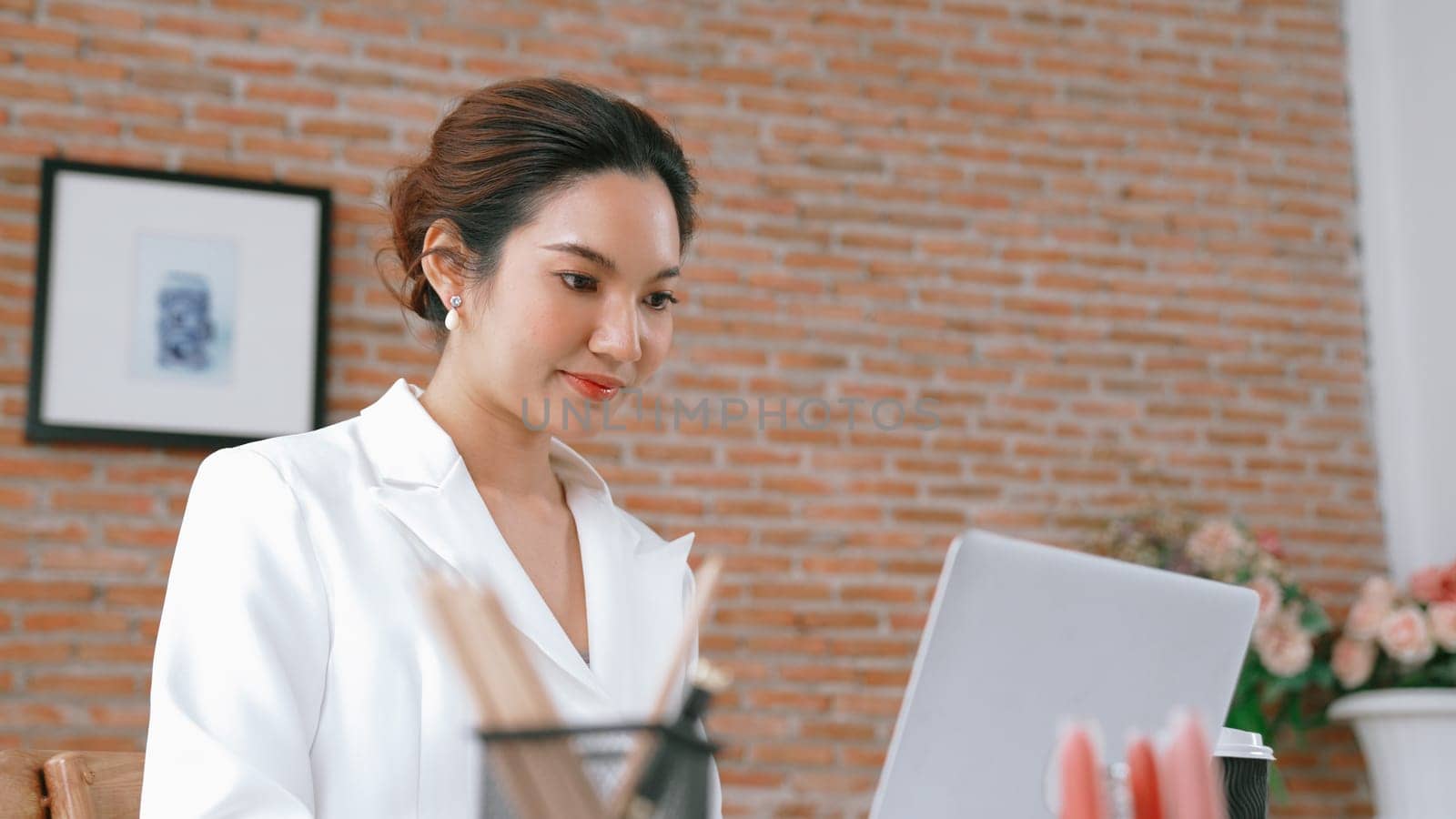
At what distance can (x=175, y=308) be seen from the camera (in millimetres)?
3498

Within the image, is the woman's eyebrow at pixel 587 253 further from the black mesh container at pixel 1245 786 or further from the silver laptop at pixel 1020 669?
the black mesh container at pixel 1245 786

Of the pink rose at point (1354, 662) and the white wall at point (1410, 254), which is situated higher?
the white wall at point (1410, 254)

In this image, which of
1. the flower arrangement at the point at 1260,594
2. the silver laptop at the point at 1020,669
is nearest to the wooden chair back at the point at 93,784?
the silver laptop at the point at 1020,669

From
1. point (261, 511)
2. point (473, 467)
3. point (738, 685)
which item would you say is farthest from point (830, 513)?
point (261, 511)

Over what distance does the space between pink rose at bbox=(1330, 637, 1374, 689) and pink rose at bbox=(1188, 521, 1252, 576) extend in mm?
367

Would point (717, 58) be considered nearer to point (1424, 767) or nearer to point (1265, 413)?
point (1265, 413)

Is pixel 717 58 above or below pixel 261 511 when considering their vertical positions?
above

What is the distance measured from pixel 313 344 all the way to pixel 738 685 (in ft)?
4.45

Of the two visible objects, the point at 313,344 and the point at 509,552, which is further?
the point at 313,344

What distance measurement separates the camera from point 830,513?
3889 mm

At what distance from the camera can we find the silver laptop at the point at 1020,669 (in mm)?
1114

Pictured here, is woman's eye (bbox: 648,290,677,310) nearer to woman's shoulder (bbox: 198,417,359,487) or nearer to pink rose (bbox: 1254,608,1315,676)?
woman's shoulder (bbox: 198,417,359,487)

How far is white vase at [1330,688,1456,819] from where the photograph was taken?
364 cm

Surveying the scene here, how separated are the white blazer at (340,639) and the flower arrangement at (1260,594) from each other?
8.16 feet
